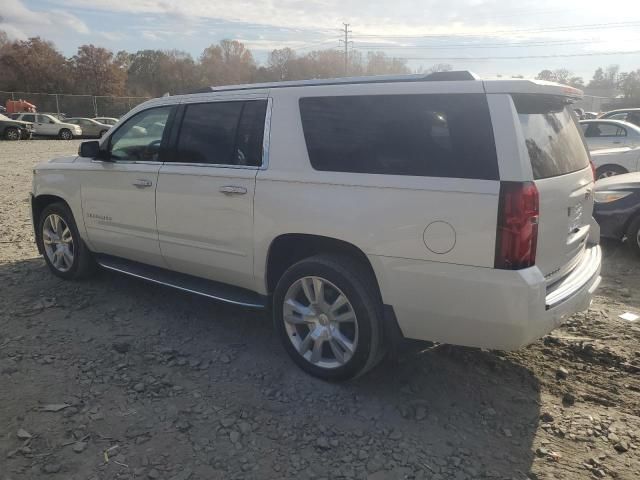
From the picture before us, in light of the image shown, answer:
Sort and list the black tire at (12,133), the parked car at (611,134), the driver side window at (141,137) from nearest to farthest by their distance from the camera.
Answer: the driver side window at (141,137) → the parked car at (611,134) → the black tire at (12,133)

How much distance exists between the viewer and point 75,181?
5.22m

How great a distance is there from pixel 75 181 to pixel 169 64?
7474cm

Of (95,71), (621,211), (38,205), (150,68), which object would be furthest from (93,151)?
(150,68)

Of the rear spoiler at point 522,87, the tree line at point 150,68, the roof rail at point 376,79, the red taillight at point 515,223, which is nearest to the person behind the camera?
the red taillight at point 515,223

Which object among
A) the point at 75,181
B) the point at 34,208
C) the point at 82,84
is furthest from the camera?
the point at 82,84

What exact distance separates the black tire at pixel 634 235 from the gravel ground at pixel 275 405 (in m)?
1.96

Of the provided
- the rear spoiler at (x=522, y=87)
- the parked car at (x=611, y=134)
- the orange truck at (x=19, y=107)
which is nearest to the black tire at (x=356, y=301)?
the rear spoiler at (x=522, y=87)

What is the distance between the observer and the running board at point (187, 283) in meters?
4.04

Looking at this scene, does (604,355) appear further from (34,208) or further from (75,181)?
(34,208)

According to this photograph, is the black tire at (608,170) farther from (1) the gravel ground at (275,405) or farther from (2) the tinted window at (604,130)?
(1) the gravel ground at (275,405)

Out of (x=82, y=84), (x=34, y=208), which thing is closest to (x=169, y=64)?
(x=82, y=84)

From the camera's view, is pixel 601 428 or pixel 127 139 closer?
pixel 601 428

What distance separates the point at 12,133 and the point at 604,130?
29322mm

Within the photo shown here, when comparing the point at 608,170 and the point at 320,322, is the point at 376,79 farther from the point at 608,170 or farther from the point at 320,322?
the point at 608,170
